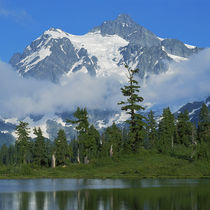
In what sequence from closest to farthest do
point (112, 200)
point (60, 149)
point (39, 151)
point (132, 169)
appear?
point (112, 200), point (132, 169), point (60, 149), point (39, 151)

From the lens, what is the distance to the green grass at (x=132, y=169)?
72.6 m

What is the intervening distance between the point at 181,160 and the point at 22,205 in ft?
162

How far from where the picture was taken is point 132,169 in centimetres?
7638

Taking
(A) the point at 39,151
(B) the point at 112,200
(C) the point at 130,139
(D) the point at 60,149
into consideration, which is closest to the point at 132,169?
(C) the point at 130,139

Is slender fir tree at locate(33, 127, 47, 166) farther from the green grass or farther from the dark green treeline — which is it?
the green grass

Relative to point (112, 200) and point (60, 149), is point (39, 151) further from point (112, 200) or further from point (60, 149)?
point (112, 200)

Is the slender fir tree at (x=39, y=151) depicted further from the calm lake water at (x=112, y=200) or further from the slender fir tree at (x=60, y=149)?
the calm lake water at (x=112, y=200)

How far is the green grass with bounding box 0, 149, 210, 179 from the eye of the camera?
72569mm

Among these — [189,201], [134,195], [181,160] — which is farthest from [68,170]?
[189,201]

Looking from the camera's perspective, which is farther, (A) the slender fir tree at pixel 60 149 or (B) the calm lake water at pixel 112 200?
(A) the slender fir tree at pixel 60 149

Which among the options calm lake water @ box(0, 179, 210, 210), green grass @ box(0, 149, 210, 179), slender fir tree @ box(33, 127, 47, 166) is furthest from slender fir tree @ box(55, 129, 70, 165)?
calm lake water @ box(0, 179, 210, 210)

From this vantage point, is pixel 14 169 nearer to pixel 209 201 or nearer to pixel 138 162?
pixel 138 162

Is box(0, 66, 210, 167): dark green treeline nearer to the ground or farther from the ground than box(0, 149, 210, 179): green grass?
farther from the ground

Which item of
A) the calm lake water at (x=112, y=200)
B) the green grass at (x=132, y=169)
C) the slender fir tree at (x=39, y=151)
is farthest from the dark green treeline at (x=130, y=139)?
the calm lake water at (x=112, y=200)
